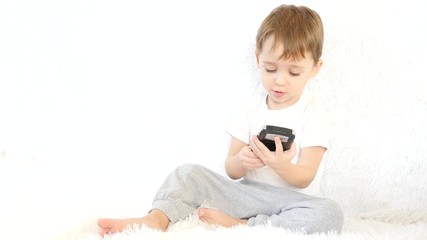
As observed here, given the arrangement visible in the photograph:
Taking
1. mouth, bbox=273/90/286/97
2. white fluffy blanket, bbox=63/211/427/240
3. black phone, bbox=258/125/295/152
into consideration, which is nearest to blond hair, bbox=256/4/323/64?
mouth, bbox=273/90/286/97

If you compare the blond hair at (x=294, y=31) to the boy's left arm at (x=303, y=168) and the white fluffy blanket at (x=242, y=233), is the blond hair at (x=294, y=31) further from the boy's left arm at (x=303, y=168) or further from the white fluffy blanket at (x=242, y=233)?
the white fluffy blanket at (x=242, y=233)

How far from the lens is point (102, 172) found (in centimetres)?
176

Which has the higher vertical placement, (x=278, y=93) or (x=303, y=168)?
(x=278, y=93)

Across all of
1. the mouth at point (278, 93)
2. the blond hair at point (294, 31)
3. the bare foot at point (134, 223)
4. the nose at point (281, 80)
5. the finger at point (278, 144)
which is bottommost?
the bare foot at point (134, 223)

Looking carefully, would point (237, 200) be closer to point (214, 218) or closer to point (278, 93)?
point (214, 218)

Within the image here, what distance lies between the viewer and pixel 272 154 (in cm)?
142

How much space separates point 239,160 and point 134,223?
371 mm

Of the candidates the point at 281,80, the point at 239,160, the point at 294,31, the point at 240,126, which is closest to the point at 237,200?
the point at 239,160

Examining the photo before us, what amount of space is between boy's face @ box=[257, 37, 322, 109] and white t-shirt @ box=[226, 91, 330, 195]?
0.06 m

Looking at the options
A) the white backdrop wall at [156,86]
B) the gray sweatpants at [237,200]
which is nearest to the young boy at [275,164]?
the gray sweatpants at [237,200]

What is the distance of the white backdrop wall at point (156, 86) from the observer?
5.28ft

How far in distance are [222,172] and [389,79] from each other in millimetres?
570

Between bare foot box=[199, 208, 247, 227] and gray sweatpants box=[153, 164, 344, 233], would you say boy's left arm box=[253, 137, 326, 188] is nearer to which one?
gray sweatpants box=[153, 164, 344, 233]

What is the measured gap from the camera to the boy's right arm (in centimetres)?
146
